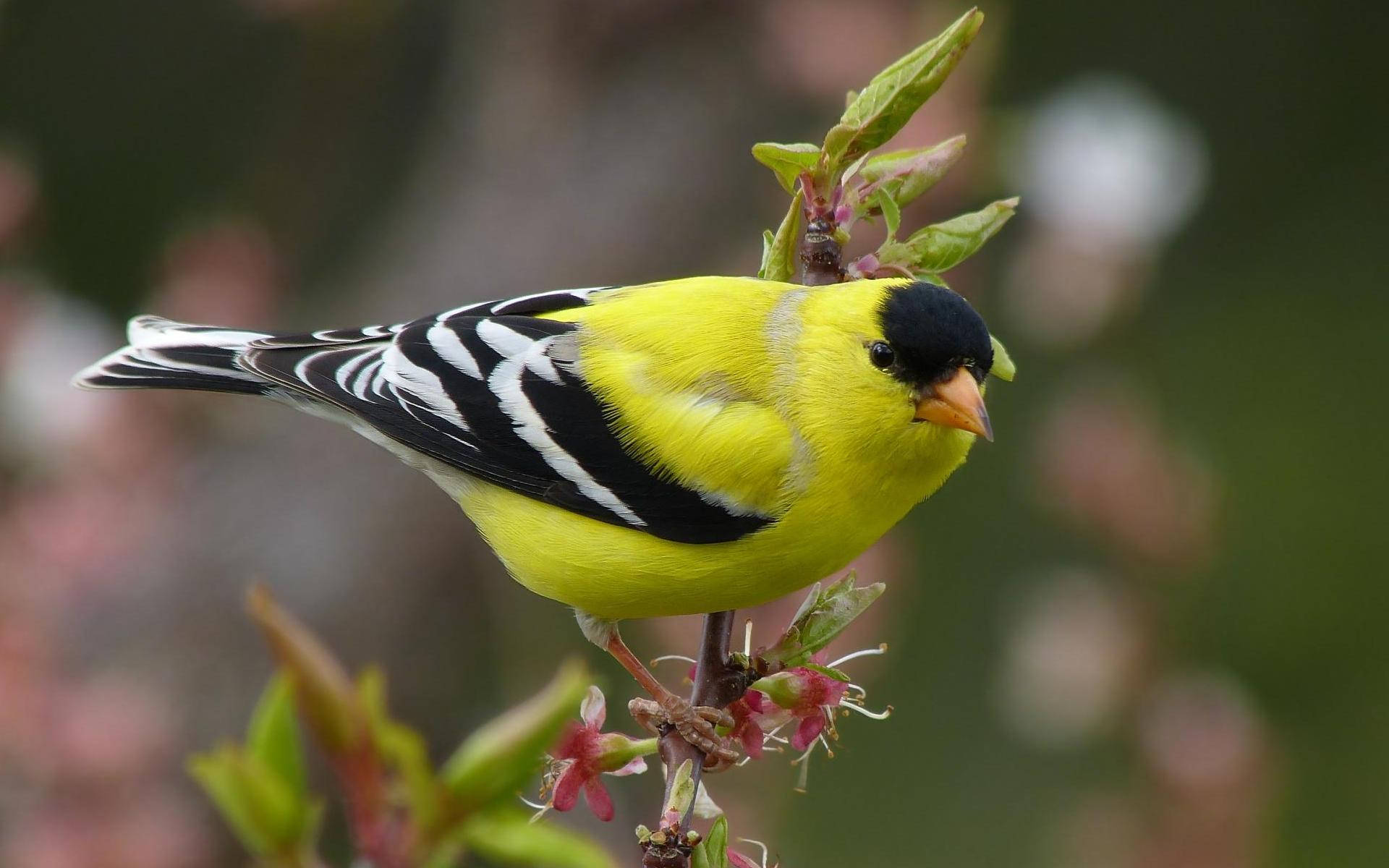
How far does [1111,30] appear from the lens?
684 centimetres

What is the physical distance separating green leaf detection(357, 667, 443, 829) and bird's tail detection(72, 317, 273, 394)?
1687mm

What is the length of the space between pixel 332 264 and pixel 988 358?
4759mm

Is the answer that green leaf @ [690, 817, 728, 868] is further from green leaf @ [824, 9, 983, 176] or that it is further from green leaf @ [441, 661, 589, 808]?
green leaf @ [824, 9, 983, 176]

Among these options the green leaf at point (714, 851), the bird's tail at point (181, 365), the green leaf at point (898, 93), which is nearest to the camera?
the green leaf at point (714, 851)

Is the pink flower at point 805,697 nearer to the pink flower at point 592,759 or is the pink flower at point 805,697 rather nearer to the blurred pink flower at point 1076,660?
the pink flower at point 592,759

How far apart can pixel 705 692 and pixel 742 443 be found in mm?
594

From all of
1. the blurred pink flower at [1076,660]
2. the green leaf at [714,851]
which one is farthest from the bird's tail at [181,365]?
the blurred pink flower at [1076,660]

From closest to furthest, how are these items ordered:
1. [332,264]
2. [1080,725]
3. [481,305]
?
[481,305] < [1080,725] < [332,264]

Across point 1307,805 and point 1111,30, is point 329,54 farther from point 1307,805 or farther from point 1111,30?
point 1307,805

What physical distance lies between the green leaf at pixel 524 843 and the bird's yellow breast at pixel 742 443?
3.89 feet

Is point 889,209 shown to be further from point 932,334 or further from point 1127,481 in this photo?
point 1127,481

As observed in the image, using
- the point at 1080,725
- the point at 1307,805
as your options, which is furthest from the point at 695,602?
the point at 1307,805

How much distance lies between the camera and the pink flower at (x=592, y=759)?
1.44 m

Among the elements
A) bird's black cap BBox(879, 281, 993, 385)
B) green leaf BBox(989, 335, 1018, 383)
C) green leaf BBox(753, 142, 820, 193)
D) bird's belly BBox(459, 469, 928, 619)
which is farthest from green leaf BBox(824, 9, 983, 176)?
bird's belly BBox(459, 469, 928, 619)
